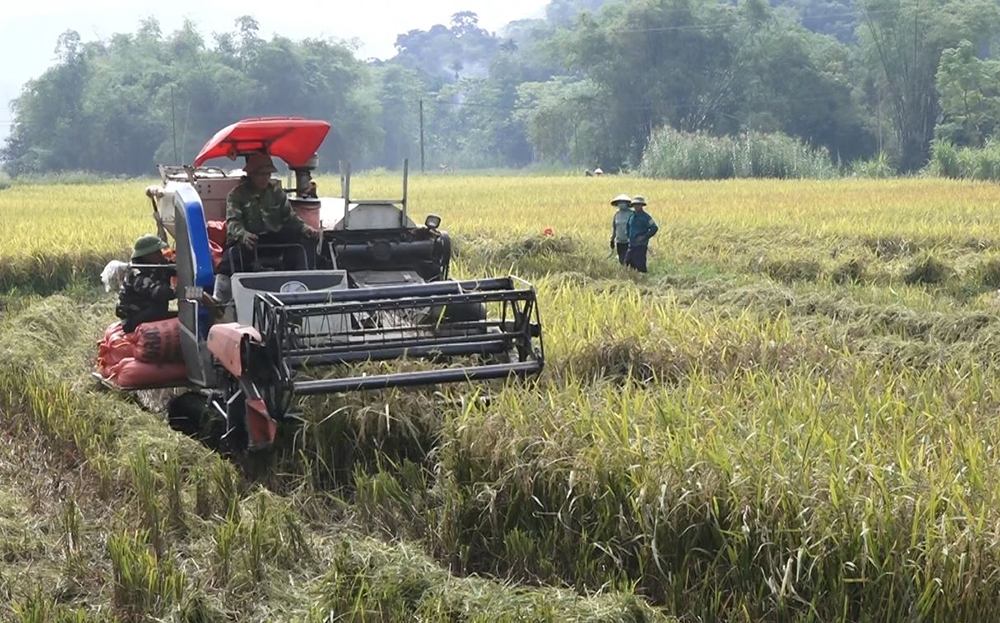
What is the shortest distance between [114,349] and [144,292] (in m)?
0.41

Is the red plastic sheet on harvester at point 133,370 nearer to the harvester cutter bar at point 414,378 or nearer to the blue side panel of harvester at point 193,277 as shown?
the blue side panel of harvester at point 193,277

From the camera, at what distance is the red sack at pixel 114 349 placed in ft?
25.3

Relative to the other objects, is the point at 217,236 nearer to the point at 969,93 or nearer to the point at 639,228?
the point at 639,228

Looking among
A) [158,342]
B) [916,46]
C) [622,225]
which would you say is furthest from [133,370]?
[916,46]

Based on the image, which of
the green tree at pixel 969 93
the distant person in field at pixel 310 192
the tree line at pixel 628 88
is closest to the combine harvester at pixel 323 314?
the distant person in field at pixel 310 192

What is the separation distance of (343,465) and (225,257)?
189 centimetres

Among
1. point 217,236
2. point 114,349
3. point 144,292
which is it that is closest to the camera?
point 114,349

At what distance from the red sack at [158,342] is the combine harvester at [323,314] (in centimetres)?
9

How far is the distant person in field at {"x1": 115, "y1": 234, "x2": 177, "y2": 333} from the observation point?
7.93 metres

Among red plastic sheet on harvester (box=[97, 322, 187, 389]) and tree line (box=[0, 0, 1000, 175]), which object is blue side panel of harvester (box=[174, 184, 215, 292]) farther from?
tree line (box=[0, 0, 1000, 175])

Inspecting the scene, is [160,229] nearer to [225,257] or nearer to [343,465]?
[225,257]

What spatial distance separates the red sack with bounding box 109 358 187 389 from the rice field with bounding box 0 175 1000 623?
189 millimetres

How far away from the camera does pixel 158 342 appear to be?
7.51 m

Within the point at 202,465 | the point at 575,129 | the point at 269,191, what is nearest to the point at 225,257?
the point at 269,191
